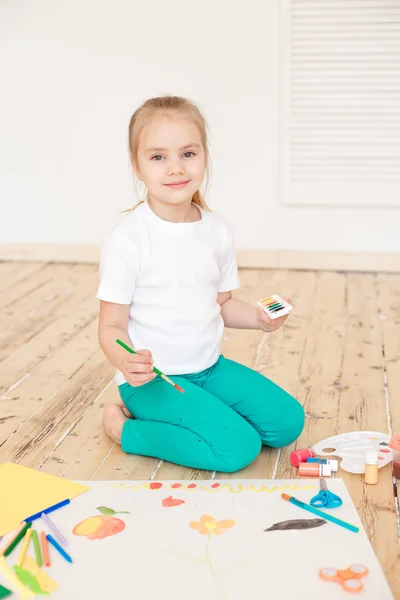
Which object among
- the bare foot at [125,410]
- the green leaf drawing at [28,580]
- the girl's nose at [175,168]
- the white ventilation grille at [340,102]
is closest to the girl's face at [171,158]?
the girl's nose at [175,168]

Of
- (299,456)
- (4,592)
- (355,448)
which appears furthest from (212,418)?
(4,592)

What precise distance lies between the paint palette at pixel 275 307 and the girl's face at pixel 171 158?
0.73 feet

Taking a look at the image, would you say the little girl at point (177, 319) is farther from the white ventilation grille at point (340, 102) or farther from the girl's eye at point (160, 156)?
the white ventilation grille at point (340, 102)

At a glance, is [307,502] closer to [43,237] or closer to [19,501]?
[19,501]

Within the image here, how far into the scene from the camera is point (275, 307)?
1.41m

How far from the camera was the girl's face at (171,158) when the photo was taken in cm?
136

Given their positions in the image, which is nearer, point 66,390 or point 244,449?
point 244,449

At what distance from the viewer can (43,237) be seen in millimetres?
2887

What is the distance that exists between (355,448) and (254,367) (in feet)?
1.52

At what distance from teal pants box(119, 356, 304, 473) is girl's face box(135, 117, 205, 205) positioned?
0.32 m

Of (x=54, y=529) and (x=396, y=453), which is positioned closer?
(x=54, y=529)

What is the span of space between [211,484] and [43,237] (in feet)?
5.77

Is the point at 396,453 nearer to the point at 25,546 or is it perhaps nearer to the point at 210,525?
the point at 210,525

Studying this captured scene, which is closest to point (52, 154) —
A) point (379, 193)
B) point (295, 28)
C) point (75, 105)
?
point (75, 105)
